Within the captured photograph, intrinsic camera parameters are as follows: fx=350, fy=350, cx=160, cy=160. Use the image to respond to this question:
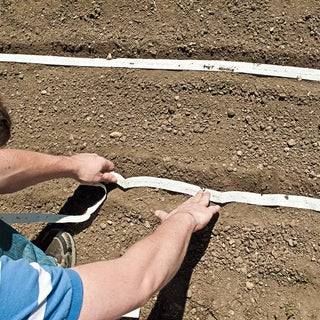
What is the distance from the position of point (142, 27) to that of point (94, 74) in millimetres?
460

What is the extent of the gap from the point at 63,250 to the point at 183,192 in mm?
813

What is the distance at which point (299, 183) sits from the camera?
6.73ft

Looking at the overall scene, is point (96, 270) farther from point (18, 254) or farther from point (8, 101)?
point (8, 101)

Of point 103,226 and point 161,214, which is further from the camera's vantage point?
point 103,226

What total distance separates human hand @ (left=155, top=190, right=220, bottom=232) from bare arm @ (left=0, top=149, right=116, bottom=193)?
1.42 feet

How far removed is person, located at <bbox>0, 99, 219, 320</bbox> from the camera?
979 millimetres

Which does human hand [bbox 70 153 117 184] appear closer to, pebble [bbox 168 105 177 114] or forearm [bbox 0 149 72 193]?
forearm [bbox 0 149 72 193]

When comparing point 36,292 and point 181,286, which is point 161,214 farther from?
point 36,292

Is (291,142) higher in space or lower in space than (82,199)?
higher

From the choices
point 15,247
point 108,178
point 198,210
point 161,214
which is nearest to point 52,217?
point 108,178

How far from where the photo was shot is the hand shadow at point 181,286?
2.07m

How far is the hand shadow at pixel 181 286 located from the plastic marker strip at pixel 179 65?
3.07 ft

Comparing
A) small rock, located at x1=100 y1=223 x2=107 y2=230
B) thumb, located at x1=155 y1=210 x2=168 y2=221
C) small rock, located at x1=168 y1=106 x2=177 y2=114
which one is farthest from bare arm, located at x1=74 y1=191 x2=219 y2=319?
small rock, located at x1=168 y1=106 x2=177 y2=114

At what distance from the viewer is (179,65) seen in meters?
2.32
